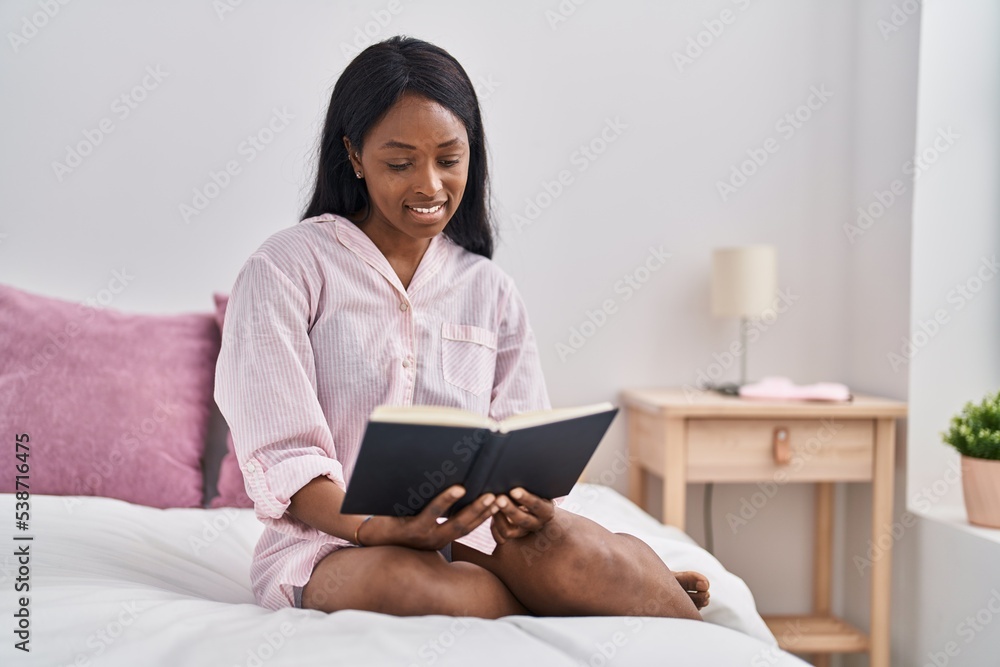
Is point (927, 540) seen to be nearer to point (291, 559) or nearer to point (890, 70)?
point (890, 70)

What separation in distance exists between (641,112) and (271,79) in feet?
Result: 3.38

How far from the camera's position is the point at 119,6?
2.45m
